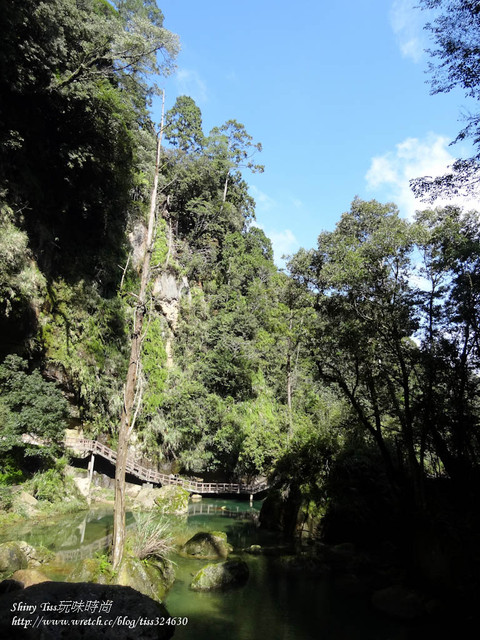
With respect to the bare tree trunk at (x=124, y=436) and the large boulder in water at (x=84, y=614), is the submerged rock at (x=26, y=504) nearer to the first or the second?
the bare tree trunk at (x=124, y=436)

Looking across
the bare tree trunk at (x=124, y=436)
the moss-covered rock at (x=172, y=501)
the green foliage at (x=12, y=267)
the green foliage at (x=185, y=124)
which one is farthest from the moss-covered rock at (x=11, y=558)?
the green foliage at (x=185, y=124)

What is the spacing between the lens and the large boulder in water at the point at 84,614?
4.78 m

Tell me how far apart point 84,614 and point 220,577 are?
4092 mm

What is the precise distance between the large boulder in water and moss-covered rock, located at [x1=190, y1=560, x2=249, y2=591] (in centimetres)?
266

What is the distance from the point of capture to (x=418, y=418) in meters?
12.5

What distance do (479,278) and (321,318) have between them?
185 inches

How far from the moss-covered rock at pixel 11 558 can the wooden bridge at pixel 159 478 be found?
882cm

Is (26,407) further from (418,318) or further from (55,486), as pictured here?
(418,318)

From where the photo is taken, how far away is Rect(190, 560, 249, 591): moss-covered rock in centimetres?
812

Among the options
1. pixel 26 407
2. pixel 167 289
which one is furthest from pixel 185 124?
pixel 26 407

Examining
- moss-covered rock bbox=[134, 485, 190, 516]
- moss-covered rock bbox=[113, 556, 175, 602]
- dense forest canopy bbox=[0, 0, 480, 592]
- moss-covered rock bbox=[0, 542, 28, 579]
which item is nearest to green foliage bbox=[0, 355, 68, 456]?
dense forest canopy bbox=[0, 0, 480, 592]

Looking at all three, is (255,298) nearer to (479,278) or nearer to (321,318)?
(321,318)

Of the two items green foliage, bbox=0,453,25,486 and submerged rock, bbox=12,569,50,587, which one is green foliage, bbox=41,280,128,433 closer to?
green foliage, bbox=0,453,25,486

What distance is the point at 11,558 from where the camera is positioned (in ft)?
26.0
